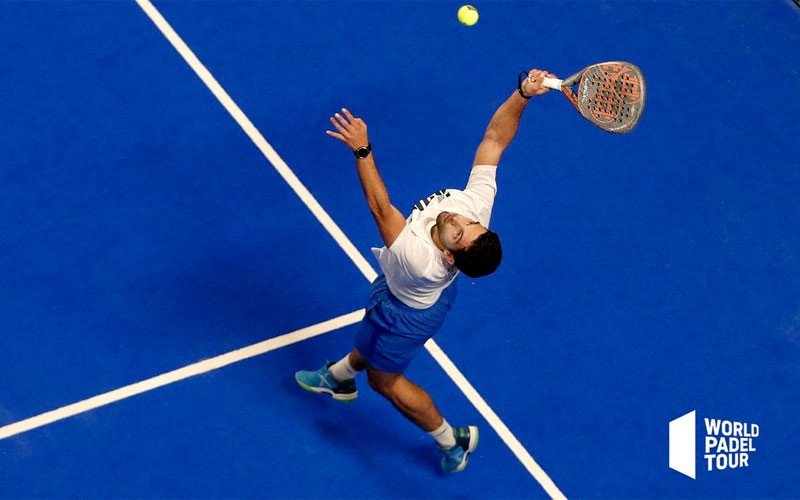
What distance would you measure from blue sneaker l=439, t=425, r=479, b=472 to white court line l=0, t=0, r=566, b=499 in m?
0.34

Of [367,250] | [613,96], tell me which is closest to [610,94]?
[613,96]

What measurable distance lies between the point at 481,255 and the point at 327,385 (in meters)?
2.09

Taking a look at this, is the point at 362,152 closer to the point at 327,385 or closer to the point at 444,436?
the point at 327,385

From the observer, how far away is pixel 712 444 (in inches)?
311

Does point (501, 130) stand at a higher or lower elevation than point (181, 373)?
higher

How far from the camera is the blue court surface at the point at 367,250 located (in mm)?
7598

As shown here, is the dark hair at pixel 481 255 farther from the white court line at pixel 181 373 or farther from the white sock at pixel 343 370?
the white court line at pixel 181 373

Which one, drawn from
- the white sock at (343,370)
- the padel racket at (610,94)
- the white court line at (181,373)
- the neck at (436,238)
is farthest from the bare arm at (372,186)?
the white court line at (181,373)

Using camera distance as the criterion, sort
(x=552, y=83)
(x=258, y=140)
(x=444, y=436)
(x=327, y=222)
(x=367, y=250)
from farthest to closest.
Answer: (x=258, y=140), (x=327, y=222), (x=367, y=250), (x=444, y=436), (x=552, y=83)

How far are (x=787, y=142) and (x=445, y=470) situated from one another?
4455 millimetres

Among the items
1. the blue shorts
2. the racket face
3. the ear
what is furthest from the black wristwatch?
the racket face

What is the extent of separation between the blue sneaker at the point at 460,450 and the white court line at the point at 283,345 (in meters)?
0.34

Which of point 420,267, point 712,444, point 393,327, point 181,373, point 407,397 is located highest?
point 420,267

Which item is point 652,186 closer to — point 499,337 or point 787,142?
point 787,142
